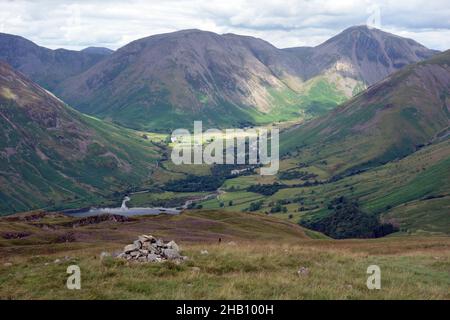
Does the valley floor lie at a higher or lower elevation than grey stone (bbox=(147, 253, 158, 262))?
lower

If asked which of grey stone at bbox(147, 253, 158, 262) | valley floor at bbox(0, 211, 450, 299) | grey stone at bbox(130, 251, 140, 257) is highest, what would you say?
grey stone at bbox(130, 251, 140, 257)

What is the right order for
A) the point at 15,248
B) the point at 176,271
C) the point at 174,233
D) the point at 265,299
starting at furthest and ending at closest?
the point at 174,233
the point at 15,248
the point at 176,271
the point at 265,299

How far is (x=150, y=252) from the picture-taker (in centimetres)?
3550

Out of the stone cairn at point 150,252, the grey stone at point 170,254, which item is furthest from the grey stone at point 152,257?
the grey stone at point 170,254

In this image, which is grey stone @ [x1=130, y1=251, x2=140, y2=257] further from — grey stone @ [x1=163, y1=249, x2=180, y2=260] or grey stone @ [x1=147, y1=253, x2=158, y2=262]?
grey stone @ [x1=163, y1=249, x2=180, y2=260]

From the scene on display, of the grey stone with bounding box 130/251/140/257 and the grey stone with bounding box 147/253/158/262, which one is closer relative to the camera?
the grey stone with bounding box 147/253/158/262

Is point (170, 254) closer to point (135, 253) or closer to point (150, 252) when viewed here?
point (150, 252)

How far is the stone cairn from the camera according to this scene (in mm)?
34406

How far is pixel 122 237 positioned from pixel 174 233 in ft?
31.1

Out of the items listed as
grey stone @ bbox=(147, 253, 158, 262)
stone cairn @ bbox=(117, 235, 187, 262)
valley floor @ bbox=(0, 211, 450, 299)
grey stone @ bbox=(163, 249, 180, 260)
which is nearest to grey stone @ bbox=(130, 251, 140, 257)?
stone cairn @ bbox=(117, 235, 187, 262)

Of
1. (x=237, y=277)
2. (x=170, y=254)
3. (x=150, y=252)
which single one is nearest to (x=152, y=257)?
(x=150, y=252)
